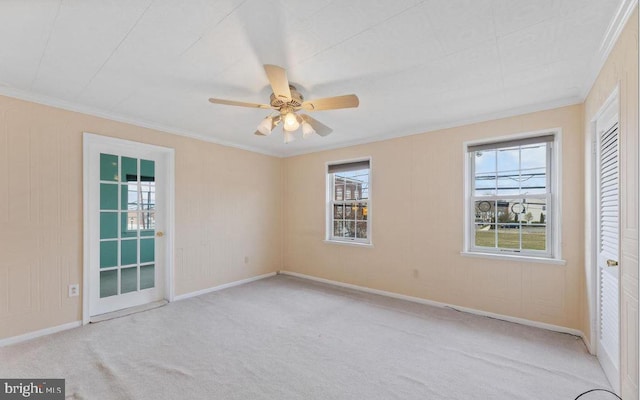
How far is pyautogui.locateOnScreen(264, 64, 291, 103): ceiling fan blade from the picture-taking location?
1.83m

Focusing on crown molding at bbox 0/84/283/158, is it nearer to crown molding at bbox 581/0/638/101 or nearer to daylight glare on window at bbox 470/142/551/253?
daylight glare on window at bbox 470/142/551/253

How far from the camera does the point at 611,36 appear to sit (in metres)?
1.73

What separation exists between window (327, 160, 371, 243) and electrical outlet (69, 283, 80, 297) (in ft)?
10.8

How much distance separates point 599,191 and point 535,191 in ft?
2.66

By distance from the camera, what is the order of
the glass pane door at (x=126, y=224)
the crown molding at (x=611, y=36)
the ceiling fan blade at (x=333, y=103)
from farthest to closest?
1. the glass pane door at (x=126, y=224)
2. the ceiling fan blade at (x=333, y=103)
3. the crown molding at (x=611, y=36)

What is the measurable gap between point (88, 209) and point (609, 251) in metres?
4.77

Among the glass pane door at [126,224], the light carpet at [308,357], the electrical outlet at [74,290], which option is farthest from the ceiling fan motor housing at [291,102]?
the electrical outlet at [74,290]

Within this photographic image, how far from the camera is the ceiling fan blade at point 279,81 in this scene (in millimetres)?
1835

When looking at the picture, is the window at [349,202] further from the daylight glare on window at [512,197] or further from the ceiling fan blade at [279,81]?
the ceiling fan blade at [279,81]

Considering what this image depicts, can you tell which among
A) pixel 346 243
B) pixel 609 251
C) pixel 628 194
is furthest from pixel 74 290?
pixel 609 251

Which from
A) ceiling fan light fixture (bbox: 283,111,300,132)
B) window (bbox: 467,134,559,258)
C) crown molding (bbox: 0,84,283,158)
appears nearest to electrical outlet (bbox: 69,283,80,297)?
crown molding (bbox: 0,84,283,158)

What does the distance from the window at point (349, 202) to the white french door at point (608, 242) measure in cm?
255

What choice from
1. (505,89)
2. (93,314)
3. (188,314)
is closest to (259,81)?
(505,89)

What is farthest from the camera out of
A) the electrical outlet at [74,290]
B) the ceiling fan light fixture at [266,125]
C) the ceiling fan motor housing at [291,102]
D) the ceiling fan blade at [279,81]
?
the electrical outlet at [74,290]
